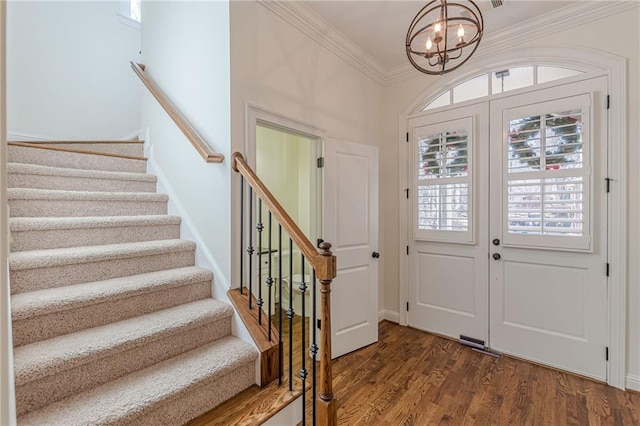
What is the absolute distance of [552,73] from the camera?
8.57 feet

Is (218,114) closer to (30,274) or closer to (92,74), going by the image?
(30,274)

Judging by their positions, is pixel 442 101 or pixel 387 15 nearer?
pixel 387 15

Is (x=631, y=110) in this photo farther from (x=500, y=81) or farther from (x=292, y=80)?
(x=292, y=80)

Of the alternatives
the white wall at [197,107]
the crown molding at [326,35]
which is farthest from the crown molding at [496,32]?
the white wall at [197,107]

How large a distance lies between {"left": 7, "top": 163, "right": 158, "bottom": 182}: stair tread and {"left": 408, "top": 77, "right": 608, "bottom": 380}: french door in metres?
2.81

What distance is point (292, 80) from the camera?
8.25ft

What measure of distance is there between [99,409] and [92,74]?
4.03m

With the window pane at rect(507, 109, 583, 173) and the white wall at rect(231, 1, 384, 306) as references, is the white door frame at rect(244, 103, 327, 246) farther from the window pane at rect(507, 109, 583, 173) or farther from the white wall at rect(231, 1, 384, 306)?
the window pane at rect(507, 109, 583, 173)

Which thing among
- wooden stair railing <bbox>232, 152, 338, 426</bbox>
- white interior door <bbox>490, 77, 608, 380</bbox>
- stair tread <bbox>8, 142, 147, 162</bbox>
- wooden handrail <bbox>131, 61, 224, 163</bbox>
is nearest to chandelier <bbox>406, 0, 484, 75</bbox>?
white interior door <bbox>490, 77, 608, 380</bbox>

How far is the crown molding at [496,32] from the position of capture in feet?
7.73

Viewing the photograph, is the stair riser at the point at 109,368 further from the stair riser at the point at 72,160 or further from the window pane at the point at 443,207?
the window pane at the point at 443,207

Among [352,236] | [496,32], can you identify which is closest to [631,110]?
[496,32]

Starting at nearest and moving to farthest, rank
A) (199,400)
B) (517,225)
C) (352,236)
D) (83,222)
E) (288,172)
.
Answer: (199,400) → (83,222) → (517,225) → (352,236) → (288,172)

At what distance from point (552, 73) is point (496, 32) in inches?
25.8
